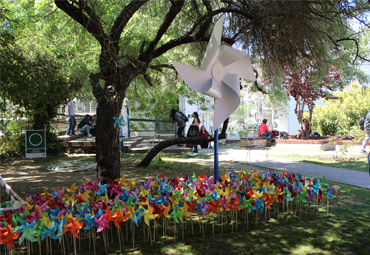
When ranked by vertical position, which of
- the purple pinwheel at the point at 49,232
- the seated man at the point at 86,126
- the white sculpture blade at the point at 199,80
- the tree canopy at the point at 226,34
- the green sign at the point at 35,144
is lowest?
the purple pinwheel at the point at 49,232

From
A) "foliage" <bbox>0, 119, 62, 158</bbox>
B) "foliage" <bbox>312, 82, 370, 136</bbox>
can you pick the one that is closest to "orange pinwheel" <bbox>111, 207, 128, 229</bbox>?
"foliage" <bbox>0, 119, 62, 158</bbox>

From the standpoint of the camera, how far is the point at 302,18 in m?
5.29

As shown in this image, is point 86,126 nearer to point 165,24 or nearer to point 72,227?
point 165,24

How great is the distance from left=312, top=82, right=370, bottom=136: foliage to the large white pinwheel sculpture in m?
15.2

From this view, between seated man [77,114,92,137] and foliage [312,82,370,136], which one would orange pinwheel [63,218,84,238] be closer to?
seated man [77,114,92,137]

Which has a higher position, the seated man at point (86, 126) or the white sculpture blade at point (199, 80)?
the white sculpture blade at point (199, 80)

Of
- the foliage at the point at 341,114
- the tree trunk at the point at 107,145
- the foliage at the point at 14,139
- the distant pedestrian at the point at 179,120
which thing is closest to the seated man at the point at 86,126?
the foliage at the point at 14,139

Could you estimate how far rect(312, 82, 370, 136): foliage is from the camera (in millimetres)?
17516

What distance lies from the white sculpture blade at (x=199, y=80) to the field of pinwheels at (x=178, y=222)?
4.75ft

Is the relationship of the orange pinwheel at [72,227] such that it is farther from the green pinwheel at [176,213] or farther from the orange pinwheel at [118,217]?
the green pinwheel at [176,213]

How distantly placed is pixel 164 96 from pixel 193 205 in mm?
11125

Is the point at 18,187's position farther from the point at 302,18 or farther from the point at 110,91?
the point at 302,18

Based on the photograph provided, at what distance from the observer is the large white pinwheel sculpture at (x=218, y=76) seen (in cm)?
443

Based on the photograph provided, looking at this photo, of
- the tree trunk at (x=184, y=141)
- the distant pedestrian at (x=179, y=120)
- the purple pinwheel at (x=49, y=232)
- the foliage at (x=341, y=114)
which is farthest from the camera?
the foliage at (x=341, y=114)
